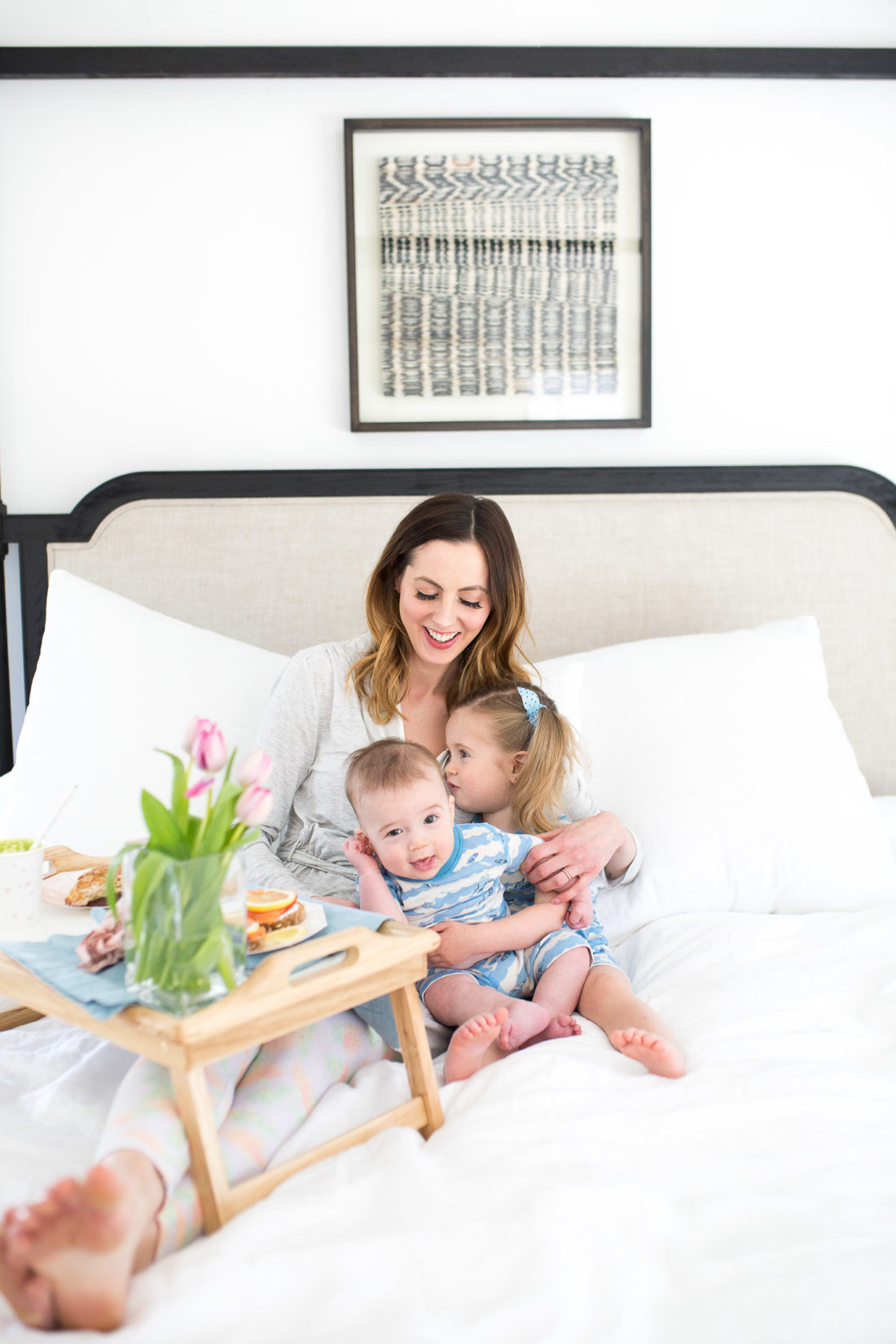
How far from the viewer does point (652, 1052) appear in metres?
1.12

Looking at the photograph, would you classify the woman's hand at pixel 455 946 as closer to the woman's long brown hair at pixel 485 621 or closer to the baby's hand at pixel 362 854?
the baby's hand at pixel 362 854

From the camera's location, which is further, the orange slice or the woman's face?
the woman's face

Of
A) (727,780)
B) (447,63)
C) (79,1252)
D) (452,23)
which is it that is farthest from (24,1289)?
(452,23)

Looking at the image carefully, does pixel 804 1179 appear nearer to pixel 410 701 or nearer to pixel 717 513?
pixel 410 701

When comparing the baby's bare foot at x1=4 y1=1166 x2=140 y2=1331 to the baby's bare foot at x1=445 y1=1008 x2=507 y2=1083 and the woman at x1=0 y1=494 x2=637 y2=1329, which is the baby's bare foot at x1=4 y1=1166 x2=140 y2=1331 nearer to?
the woman at x1=0 y1=494 x2=637 y2=1329

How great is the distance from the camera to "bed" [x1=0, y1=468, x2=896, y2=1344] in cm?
77

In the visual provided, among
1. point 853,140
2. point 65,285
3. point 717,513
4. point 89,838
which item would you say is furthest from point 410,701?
point 853,140

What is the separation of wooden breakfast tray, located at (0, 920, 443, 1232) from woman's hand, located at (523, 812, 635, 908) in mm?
379

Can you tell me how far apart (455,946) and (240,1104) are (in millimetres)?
375

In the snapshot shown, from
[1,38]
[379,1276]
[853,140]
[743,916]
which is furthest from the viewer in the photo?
[853,140]

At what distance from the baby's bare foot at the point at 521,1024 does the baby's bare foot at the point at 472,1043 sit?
0.15ft

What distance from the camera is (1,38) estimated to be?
217 centimetres

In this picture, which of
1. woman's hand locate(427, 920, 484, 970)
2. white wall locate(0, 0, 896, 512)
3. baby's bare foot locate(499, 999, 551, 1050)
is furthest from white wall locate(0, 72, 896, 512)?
baby's bare foot locate(499, 999, 551, 1050)

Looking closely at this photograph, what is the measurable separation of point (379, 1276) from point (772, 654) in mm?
1417
